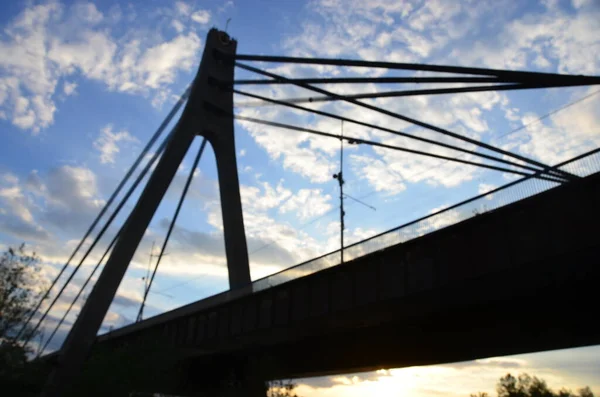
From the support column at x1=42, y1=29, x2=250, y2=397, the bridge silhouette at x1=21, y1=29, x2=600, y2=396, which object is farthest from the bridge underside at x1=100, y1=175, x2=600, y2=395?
the support column at x1=42, y1=29, x2=250, y2=397

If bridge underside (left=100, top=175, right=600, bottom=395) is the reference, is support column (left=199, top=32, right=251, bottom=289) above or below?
Answer: above

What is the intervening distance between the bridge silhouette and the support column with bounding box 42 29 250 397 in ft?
0.28

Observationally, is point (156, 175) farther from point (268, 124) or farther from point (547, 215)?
point (547, 215)

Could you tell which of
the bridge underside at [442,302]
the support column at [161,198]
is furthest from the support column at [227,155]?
the bridge underside at [442,302]

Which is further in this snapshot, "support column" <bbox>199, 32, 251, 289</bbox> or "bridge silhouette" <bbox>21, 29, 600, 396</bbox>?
"support column" <bbox>199, 32, 251, 289</bbox>

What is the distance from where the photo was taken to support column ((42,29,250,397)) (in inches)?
1233

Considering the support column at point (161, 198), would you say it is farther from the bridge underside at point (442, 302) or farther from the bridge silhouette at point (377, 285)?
the bridge underside at point (442, 302)

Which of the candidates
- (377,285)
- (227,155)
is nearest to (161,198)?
(227,155)

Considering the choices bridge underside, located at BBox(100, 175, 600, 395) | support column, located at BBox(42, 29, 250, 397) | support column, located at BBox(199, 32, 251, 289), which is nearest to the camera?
bridge underside, located at BBox(100, 175, 600, 395)

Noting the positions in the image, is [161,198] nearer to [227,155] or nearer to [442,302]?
[227,155]

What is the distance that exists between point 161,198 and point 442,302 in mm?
21292

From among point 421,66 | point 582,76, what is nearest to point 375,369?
point 421,66

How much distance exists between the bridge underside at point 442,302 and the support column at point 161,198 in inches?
239

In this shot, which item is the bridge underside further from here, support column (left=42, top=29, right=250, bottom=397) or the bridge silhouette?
support column (left=42, top=29, right=250, bottom=397)
